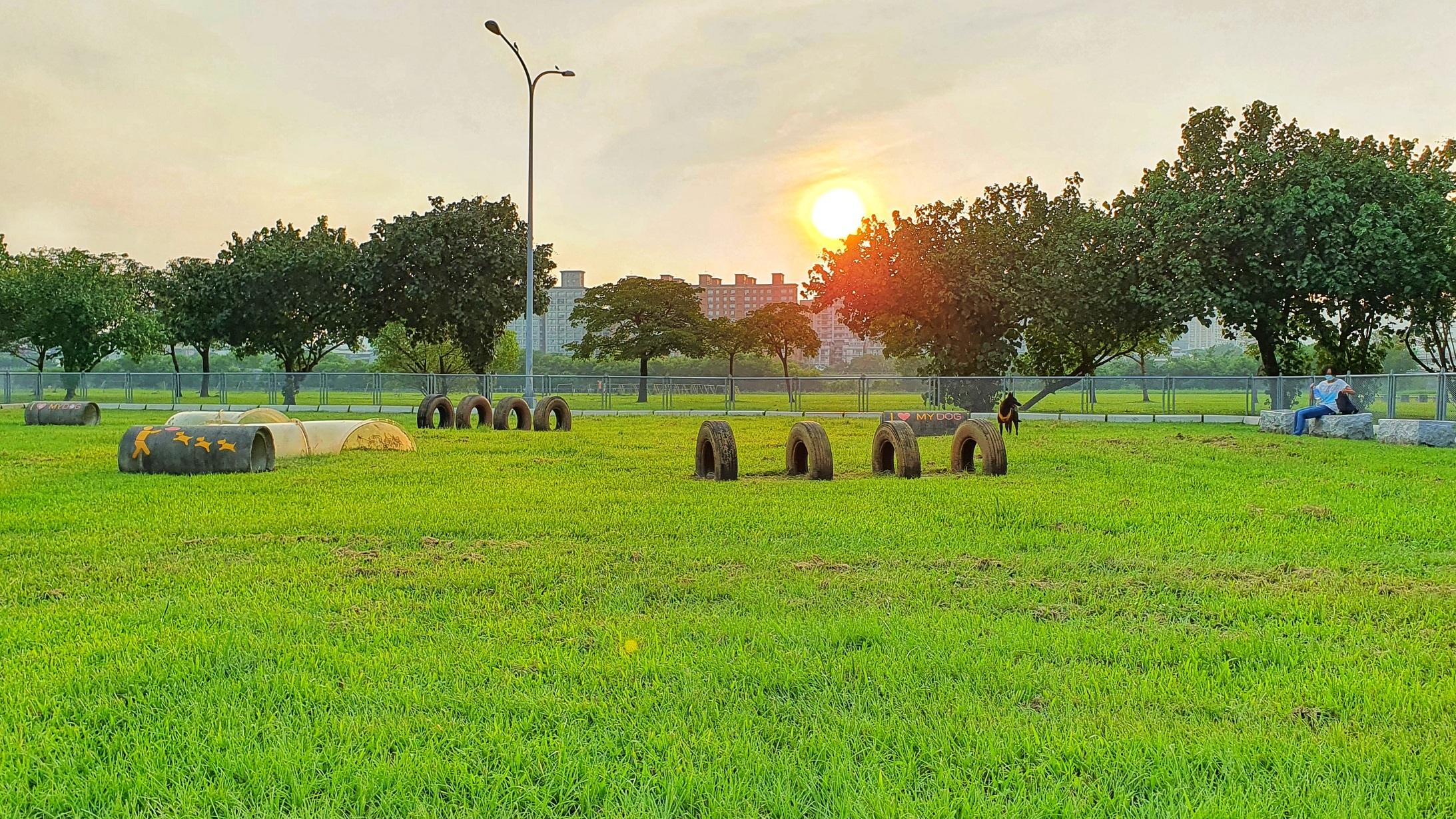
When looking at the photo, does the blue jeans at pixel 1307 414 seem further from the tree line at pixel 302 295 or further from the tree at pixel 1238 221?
the tree line at pixel 302 295

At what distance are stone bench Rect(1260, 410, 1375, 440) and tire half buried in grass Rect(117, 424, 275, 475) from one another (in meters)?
23.6

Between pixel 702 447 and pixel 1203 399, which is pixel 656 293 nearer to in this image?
pixel 1203 399

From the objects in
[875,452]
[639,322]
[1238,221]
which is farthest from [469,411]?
[639,322]

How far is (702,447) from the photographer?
1305cm

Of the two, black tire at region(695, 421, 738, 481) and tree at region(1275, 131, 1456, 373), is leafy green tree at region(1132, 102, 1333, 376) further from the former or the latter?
black tire at region(695, 421, 738, 481)

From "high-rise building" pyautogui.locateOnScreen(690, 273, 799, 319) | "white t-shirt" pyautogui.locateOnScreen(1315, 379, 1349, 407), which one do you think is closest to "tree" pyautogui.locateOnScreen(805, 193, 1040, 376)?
"white t-shirt" pyautogui.locateOnScreen(1315, 379, 1349, 407)

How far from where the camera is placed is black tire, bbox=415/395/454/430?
2367 cm

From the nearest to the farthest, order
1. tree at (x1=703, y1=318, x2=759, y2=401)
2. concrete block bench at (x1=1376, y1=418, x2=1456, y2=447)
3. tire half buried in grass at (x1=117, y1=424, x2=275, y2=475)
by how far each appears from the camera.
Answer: tire half buried in grass at (x1=117, y1=424, x2=275, y2=475) < concrete block bench at (x1=1376, y1=418, x2=1456, y2=447) < tree at (x1=703, y1=318, x2=759, y2=401)

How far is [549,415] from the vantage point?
2450cm

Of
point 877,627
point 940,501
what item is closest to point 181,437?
point 940,501

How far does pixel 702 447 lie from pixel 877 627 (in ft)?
26.7

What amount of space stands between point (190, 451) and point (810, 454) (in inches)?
359

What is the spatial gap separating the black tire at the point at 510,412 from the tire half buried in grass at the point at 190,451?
1030 centimetres

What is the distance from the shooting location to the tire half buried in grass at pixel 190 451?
12781mm
